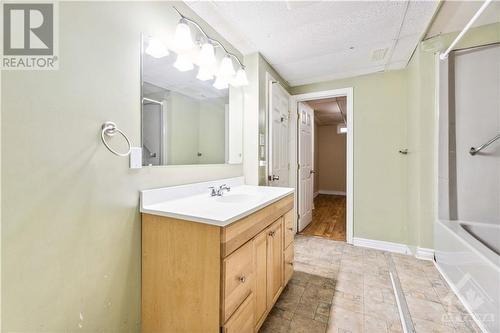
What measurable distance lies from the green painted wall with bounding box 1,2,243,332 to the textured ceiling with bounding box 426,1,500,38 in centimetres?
205

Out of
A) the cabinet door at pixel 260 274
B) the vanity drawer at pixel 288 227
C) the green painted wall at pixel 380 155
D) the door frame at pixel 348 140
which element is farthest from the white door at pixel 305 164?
the cabinet door at pixel 260 274

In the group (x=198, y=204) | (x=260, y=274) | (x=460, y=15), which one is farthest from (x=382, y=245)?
(x=198, y=204)

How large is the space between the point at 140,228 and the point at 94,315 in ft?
1.34

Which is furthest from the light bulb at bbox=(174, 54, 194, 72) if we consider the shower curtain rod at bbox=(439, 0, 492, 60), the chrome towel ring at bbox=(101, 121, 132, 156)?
the shower curtain rod at bbox=(439, 0, 492, 60)

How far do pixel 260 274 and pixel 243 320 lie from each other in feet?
0.82

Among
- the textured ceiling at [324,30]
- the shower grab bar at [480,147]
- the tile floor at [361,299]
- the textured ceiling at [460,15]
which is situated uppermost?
the textured ceiling at [324,30]

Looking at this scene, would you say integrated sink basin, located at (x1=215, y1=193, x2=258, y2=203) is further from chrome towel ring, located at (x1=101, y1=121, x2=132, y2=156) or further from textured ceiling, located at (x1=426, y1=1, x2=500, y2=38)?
textured ceiling, located at (x1=426, y1=1, x2=500, y2=38)

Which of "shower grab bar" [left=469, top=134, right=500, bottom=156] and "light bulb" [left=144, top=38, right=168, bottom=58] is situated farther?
"shower grab bar" [left=469, top=134, right=500, bottom=156]

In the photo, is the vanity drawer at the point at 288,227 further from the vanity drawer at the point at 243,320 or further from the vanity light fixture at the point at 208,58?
the vanity light fixture at the point at 208,58

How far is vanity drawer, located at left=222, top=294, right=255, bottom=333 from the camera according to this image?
0.97 metres

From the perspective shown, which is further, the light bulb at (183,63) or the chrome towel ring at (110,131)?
the light bulb at (183,63)

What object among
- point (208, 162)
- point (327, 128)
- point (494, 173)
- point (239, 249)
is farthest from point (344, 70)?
point (327, 128)

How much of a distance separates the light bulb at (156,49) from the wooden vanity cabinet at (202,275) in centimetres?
95

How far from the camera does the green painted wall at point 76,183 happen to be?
0.74 metres
